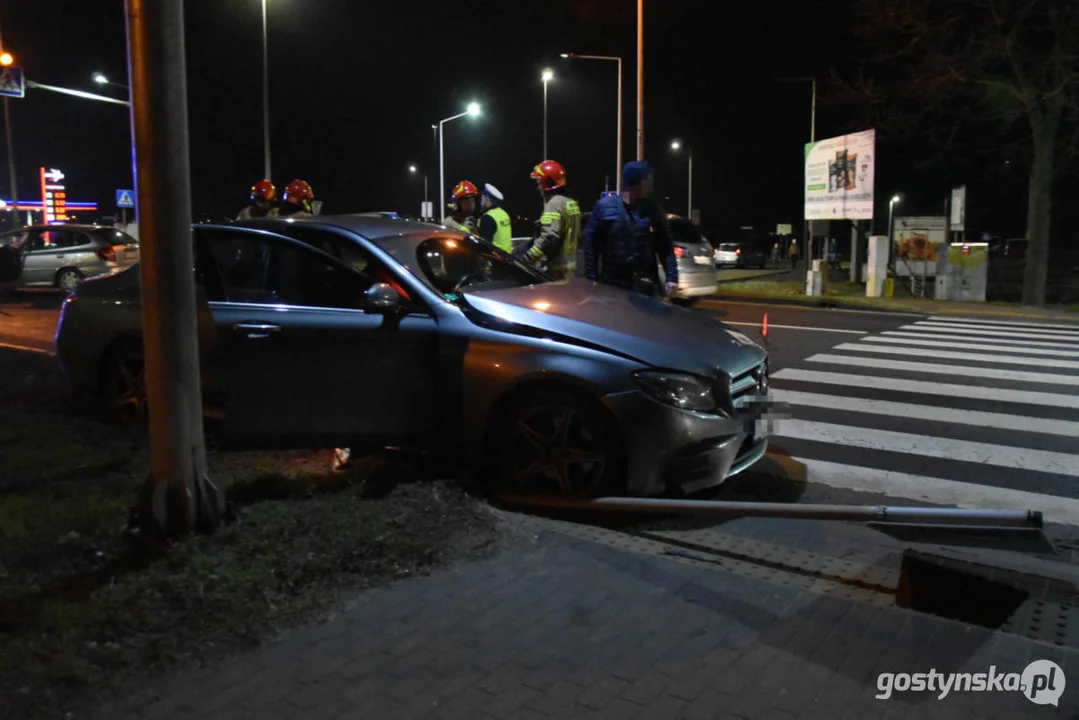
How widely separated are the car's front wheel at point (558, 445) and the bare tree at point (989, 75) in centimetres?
1684

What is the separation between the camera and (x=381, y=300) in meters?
5.16

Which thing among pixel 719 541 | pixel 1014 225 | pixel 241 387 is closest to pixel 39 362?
pixel 241 387

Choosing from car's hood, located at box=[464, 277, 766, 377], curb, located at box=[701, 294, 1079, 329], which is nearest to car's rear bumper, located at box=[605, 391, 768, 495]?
car's hood, located at box=[464, 277, 766, 377]

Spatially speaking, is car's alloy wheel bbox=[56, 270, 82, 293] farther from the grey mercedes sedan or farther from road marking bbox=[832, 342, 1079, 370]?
road marking bbox=[832, 342, 1079, 370]

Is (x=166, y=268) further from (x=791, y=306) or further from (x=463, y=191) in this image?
(x=791, y=306)

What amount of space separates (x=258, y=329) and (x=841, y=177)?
67.1 ft

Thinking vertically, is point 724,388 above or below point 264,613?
above

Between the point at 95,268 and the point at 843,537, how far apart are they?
1800 centimetres

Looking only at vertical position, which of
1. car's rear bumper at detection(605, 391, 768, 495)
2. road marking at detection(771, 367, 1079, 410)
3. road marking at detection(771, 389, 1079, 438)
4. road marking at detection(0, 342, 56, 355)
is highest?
car's rear bumper at detection(605, 391, 768, 495)

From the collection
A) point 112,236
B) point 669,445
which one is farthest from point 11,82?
point 669,445

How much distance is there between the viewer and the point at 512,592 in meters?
4.01

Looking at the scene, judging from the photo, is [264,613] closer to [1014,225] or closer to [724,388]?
[724,388]

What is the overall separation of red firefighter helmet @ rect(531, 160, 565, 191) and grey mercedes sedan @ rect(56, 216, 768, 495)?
1.81 m

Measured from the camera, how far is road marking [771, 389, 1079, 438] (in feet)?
24.6
